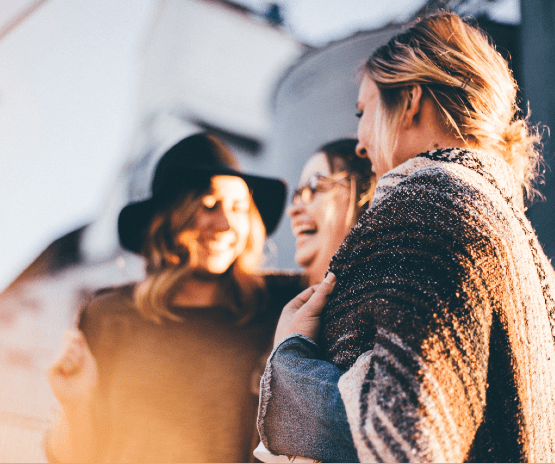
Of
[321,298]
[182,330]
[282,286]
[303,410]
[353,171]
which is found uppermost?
[353,171]

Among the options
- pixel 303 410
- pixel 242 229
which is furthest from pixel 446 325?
pixel 242 229

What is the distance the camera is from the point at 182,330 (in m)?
1.24

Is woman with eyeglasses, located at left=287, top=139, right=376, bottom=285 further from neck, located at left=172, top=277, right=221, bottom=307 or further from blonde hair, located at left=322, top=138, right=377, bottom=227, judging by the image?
neck, located at left=172, top=277, right=221, bottom=307

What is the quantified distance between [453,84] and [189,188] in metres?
0.80

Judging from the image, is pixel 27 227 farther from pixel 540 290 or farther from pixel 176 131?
pixel 540 290

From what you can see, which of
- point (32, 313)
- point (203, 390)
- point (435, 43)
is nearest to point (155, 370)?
point (203, 390)

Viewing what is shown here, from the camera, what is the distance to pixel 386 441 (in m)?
0.49

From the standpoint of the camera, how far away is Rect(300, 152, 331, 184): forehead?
4.10 ft

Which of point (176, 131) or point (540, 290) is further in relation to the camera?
point (176, 131)

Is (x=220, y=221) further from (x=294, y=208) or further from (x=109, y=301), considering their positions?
(x=109, y=301)

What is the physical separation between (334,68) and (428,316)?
0.99 m

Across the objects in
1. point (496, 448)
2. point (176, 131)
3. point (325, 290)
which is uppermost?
point (176, 131)

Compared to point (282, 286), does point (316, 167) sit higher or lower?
higher

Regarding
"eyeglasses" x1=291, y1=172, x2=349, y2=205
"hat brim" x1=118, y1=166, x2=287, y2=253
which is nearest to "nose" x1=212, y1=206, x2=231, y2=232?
"hat brim" x1=118, y1=166, x2=287, y2=253
